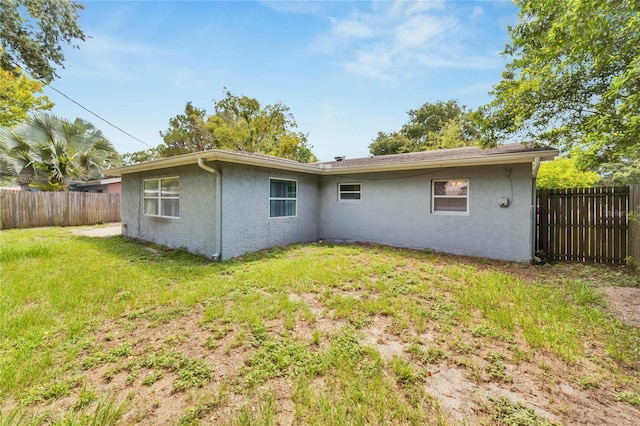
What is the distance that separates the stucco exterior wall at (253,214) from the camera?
7.01 meters

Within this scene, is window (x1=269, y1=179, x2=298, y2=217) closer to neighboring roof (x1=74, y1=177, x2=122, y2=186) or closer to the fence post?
the fence post

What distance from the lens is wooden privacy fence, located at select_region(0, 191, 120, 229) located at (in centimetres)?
1226

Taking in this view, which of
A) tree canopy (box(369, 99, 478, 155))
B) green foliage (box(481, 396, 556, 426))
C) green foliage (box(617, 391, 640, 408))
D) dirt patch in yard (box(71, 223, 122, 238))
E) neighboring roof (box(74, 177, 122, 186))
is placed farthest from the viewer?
tree canopy (box(369, 99, 478, 155))

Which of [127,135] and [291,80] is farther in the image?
[127,135]

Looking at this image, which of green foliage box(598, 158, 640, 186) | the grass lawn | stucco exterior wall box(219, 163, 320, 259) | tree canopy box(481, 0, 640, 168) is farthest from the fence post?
green foliage box(598, 158, 640, 186)

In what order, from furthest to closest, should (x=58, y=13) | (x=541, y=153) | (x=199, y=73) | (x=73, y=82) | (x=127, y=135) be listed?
1. (x=127, y=135)
2. (x=199, y=73)
3. (x=73, y=82)
4. (x=58, y=13)
5. (x=541, y=153)

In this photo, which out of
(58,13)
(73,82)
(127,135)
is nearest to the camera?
(58,13)

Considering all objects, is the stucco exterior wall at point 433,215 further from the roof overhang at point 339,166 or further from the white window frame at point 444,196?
the roof overhang at point 339,166

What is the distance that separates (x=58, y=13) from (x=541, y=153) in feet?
46.9

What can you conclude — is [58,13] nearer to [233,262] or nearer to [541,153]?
[233,262]

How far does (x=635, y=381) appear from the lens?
241 centimetres

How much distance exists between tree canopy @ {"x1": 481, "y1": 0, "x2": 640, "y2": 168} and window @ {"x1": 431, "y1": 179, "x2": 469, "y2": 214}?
128cm

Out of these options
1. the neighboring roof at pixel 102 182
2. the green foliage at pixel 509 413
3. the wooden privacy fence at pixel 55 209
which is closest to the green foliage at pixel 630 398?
the green foliage at pixel 509 413

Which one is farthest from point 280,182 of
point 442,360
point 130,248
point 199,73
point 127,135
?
point 127,135
